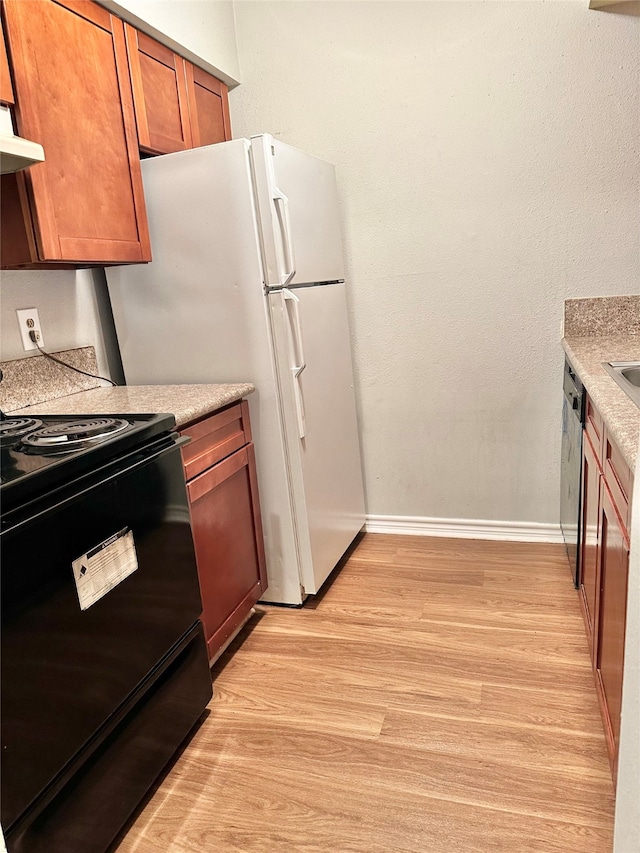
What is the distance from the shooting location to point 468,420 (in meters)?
2.70

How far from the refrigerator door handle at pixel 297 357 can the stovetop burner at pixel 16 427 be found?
0.84 meters

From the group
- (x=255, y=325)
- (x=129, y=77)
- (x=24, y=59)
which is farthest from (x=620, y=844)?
(x=129, y=77)

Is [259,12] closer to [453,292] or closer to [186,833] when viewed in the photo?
[453,292]

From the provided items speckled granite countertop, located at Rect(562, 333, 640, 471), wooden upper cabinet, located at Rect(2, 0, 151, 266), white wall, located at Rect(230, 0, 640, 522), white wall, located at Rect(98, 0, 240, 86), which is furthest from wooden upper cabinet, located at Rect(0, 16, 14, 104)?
speckled granite countertop, located at Rect(562, 333, 640, 471)

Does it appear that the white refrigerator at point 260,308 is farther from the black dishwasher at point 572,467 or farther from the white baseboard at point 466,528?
the black dishwasher at point 572,467

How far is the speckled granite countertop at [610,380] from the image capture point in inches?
45.3

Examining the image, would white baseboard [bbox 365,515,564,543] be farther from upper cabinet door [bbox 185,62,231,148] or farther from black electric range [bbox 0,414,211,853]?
upper cabinet door [bbox 185,62,231,148]

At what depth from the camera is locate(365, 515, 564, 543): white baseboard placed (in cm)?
270

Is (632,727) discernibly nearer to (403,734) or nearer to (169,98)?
(403,734)

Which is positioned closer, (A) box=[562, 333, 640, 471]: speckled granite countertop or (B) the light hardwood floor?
(A) box=[562, 333, 640, 471]: speckled granite countertop

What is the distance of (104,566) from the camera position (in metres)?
1.33

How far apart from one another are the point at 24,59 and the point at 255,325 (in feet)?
3.12

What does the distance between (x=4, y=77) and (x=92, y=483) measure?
3.43 feet

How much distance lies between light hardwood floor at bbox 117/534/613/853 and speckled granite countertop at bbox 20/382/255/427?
866 mm
